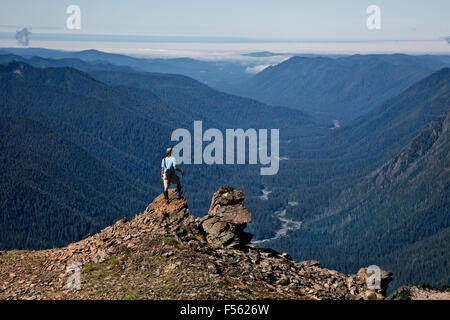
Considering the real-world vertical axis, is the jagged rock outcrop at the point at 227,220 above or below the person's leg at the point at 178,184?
below

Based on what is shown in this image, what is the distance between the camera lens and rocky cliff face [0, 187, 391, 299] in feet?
141

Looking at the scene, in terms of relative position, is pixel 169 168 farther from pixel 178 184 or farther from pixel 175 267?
pixel 175 267

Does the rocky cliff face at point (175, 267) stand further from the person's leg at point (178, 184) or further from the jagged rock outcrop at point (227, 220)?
the person's leg at point (178, 184)

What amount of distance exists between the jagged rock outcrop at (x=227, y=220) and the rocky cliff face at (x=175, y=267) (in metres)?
0.12

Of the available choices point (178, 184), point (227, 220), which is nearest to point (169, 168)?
point (178, 184)

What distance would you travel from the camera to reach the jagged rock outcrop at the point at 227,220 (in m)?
57.7

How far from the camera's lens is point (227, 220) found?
60406mm

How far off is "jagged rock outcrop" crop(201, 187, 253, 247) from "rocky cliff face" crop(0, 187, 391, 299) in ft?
0.38

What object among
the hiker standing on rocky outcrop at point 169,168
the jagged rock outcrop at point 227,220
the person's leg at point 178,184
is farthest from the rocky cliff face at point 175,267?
the hiker standing on rocky outcrop at point 169,168

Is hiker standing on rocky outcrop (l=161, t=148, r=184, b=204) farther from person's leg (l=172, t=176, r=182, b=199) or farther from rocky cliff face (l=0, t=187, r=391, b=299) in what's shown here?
rocky cliff face (l=0, t=187, r=391, b=299)

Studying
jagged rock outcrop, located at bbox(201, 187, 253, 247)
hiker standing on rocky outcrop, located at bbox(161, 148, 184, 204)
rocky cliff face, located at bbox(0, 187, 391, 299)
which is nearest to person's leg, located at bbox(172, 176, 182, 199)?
hiker standing on rocky outcrop, located at bbox(161, 148, 184, 204)
